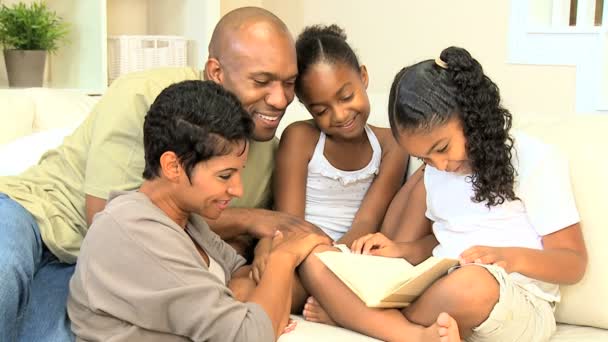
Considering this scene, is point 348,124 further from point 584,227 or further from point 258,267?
point 584,227

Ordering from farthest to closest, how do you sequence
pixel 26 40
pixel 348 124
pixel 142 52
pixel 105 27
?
pixel 142 52 < pixel 105 27 < pixel 26 40 < pixel 348 124

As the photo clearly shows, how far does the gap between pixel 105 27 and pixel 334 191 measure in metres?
1.17

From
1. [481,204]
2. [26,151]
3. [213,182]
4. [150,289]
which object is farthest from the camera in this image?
[26,151]

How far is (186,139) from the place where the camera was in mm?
1230

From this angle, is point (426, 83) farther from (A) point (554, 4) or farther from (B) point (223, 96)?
(A) point (554, 4)

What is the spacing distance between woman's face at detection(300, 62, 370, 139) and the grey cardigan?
1.86 feet

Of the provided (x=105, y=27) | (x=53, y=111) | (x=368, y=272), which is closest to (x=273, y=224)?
(x=368, y=272)

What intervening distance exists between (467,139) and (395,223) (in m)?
0.34

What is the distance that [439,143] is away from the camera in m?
1.39

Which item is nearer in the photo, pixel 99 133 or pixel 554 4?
pixel 99 133

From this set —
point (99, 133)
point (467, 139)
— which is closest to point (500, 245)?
point (467, 139)

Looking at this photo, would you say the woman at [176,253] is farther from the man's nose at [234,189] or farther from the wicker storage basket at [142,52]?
the wicker storage basket at [142,52]

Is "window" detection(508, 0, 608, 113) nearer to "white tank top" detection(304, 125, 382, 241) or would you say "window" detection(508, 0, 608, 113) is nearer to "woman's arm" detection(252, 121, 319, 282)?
"white tank top" detection(304, 125, 382, 241)

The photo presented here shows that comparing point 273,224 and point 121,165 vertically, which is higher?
point 121,165
